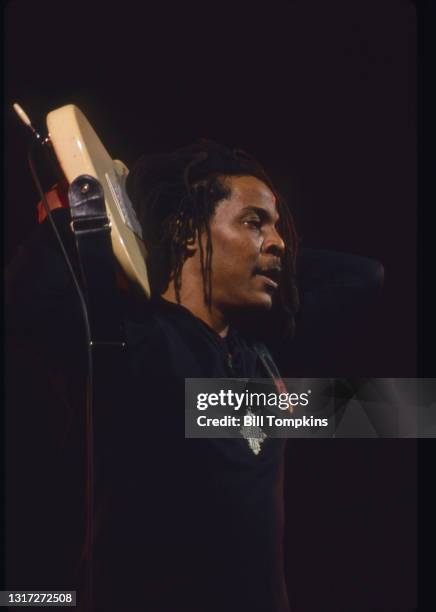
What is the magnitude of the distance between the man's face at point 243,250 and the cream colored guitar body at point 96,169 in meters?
0.17

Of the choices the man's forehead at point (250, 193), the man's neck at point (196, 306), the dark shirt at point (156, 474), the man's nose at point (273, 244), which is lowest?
the dark shirt at point (156, 474)

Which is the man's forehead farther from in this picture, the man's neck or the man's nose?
the man's neck

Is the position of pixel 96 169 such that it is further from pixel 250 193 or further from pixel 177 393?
pixel 177 393

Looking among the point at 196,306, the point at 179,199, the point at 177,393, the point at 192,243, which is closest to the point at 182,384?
the point at 177,393

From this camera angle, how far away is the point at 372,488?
1.76 meters

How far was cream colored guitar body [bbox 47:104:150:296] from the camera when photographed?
137cm

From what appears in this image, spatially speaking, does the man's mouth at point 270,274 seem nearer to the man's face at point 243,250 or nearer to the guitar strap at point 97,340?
the man's face at point 243,250

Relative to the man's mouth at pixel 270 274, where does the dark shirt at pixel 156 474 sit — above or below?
below

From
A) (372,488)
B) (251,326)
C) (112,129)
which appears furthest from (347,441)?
(112,129)

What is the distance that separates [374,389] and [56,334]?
2.52 ft

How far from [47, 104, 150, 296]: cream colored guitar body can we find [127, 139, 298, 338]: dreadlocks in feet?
0.24

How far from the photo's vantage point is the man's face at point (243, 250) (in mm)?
1571

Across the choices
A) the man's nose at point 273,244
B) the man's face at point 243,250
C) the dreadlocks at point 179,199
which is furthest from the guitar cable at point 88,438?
the man's nose at point 273,244

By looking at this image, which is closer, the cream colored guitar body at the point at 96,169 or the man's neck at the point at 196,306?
the cream colored guitar body at the point at 96,169
